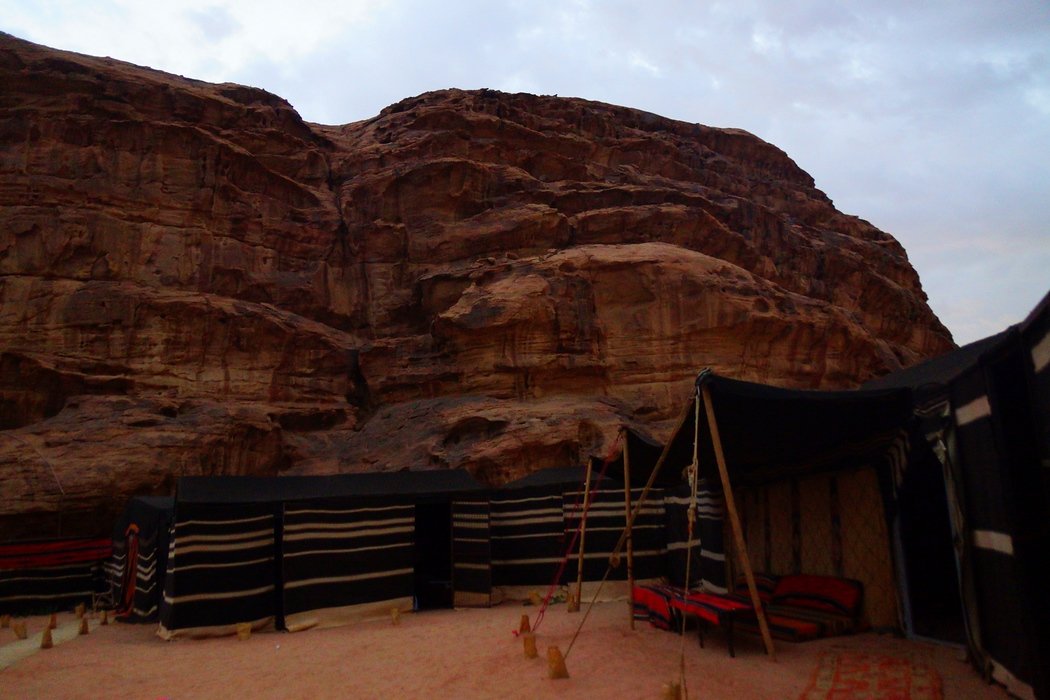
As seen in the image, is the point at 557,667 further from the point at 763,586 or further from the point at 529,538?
the point at 529,538

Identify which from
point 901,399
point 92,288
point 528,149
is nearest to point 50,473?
point 92,288

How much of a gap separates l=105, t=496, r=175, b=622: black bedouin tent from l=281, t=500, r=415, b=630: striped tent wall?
2834mm

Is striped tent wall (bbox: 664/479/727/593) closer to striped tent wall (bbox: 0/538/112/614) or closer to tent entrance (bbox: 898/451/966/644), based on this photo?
tent entrance (bbox: 898/451/966/644)

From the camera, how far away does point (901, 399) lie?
299 inches

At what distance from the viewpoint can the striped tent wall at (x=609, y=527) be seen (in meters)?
14.2

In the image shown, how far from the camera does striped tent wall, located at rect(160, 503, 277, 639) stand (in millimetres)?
11102

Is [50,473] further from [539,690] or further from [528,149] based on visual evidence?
[528,149]

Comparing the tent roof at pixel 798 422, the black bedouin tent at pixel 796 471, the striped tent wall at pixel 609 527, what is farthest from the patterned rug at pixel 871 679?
the striped tent wall at pixel 609 527

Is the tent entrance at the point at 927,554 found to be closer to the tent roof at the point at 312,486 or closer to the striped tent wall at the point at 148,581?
the tent roof at the point at 312,486

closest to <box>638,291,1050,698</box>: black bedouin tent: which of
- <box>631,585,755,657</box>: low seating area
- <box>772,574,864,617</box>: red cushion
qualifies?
<box>772,574,864,617</box>: red cushion

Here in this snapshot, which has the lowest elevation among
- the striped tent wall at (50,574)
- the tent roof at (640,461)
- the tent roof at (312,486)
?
the striped tent wall at (50,574)

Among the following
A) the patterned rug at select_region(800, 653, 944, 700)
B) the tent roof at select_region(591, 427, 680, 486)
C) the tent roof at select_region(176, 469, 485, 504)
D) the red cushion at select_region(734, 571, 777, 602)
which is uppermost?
the tent roof at select_region(591, 427, 680, 486)

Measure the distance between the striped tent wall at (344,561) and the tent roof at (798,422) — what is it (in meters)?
6.32

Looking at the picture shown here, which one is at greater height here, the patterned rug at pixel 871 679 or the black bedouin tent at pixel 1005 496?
the black bedouin tent at pixel 1005 496
